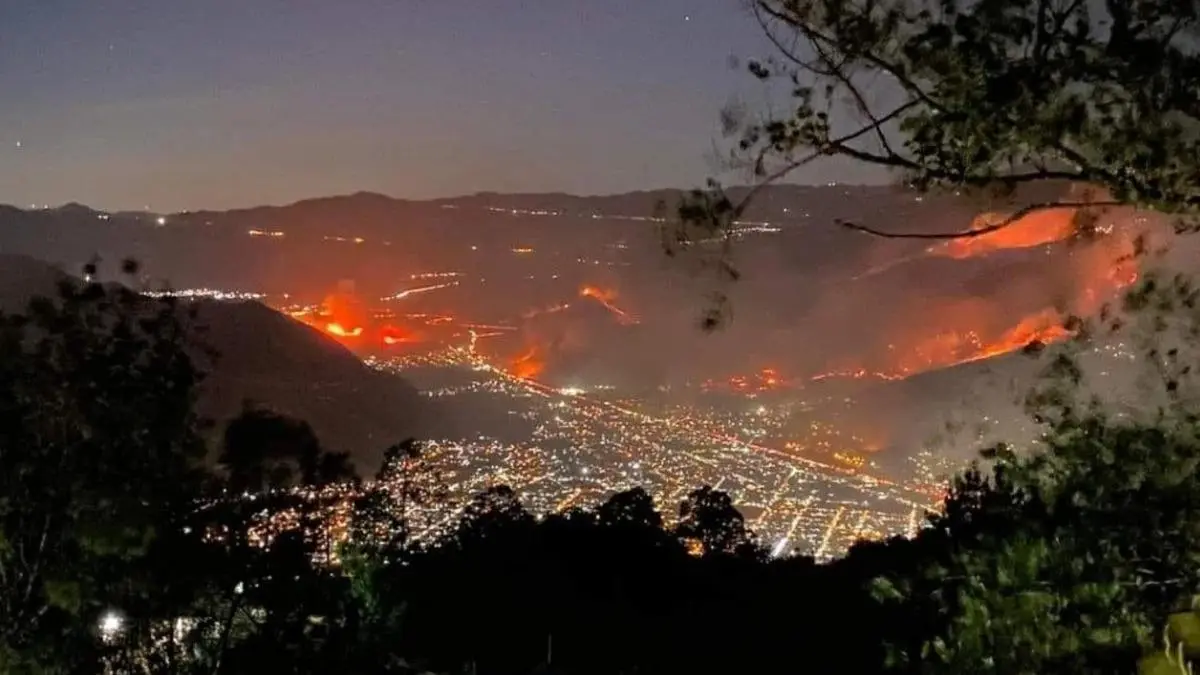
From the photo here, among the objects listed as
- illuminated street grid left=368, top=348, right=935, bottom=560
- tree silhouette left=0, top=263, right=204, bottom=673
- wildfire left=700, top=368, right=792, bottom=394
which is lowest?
illuminated street grid left=368, top=348, right=935, bottom=560

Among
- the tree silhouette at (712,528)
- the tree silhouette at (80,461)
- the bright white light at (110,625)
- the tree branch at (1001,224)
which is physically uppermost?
the tree branch at (1001,224)

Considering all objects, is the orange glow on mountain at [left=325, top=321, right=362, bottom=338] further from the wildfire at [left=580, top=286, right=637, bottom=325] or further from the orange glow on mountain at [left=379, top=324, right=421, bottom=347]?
the wildfire at [left=580, top=286, right=637, bottom=325]

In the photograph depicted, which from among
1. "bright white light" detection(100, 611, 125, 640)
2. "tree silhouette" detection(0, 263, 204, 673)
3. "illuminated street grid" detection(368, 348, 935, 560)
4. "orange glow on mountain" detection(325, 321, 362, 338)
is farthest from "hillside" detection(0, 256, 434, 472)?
"tree silhouette" detection(0, 263, 204, 673)

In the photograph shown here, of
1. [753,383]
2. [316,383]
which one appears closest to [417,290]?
[753,383]

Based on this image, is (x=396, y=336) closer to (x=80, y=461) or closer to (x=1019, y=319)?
(x=1019, y=319)

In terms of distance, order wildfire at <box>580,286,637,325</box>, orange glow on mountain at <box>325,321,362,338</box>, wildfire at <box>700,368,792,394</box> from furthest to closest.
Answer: wildfire at <box>580,286,637,325</box>
orange glow on mountain at <box>325,321,362,338</box>
wildfire at <box>700,368,792,394</box>

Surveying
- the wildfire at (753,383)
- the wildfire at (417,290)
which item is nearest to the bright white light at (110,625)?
the wildfire at (753,383)

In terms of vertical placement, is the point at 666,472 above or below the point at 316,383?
below

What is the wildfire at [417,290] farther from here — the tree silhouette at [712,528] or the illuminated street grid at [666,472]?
the tree silhouette at [712,528]

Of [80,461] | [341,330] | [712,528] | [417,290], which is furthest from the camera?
[417,290]
